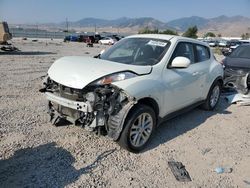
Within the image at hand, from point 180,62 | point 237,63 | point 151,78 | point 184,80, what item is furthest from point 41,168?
point 237,63

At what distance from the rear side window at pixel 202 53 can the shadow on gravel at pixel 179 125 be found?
1251 mm

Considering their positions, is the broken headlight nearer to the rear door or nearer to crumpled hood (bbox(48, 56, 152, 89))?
crumpled hood (bbox(48, 56, 152, 89))

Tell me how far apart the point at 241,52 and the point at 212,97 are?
363 centimetres

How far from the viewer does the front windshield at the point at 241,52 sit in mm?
9549

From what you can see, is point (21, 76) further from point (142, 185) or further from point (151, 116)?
point (142, 185)

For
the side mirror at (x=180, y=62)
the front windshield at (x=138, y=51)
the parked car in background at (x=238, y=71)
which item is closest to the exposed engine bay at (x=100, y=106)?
the front windshield at (x=138, y=51)

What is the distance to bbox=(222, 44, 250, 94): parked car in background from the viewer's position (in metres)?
8.42

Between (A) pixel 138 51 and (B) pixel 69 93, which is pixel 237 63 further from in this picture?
(B) pixel 69 93

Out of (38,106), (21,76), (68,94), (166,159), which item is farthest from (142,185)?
(21,76)

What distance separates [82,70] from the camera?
14.5 ft

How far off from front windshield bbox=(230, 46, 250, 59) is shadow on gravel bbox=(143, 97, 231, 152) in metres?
2.91

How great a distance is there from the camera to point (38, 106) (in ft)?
21.3

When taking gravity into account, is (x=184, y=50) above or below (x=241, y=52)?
above

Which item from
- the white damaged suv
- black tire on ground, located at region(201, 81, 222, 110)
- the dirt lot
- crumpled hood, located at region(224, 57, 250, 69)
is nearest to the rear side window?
the white damaged suv
